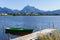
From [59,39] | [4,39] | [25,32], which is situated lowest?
[4,39]

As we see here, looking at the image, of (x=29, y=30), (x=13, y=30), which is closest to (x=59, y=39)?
(x=29, y=30)

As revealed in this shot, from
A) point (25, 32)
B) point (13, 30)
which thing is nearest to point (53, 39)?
point (25, 32)

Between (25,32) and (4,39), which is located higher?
(25,32)

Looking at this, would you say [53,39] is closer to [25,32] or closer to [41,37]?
[41,37]

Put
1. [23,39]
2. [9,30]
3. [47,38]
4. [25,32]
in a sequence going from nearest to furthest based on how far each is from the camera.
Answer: [47,38], [23,39], [25,32], [9,30]

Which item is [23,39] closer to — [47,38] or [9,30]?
[47,38]

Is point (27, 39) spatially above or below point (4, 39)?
above

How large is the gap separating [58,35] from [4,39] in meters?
12.5

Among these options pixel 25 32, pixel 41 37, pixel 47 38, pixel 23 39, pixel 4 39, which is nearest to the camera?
pixel 47 38

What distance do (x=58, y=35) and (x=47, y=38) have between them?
0.42 metres

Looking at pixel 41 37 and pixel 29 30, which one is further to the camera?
pixel 29 30

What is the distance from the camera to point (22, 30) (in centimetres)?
1261

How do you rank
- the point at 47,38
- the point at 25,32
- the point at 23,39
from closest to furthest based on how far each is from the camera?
1. the point at 47,38
2. the point at 23,39
3. the point at 25,32

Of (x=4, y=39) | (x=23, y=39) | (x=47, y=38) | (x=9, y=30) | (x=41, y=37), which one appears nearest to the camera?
(x=47, y=38)
